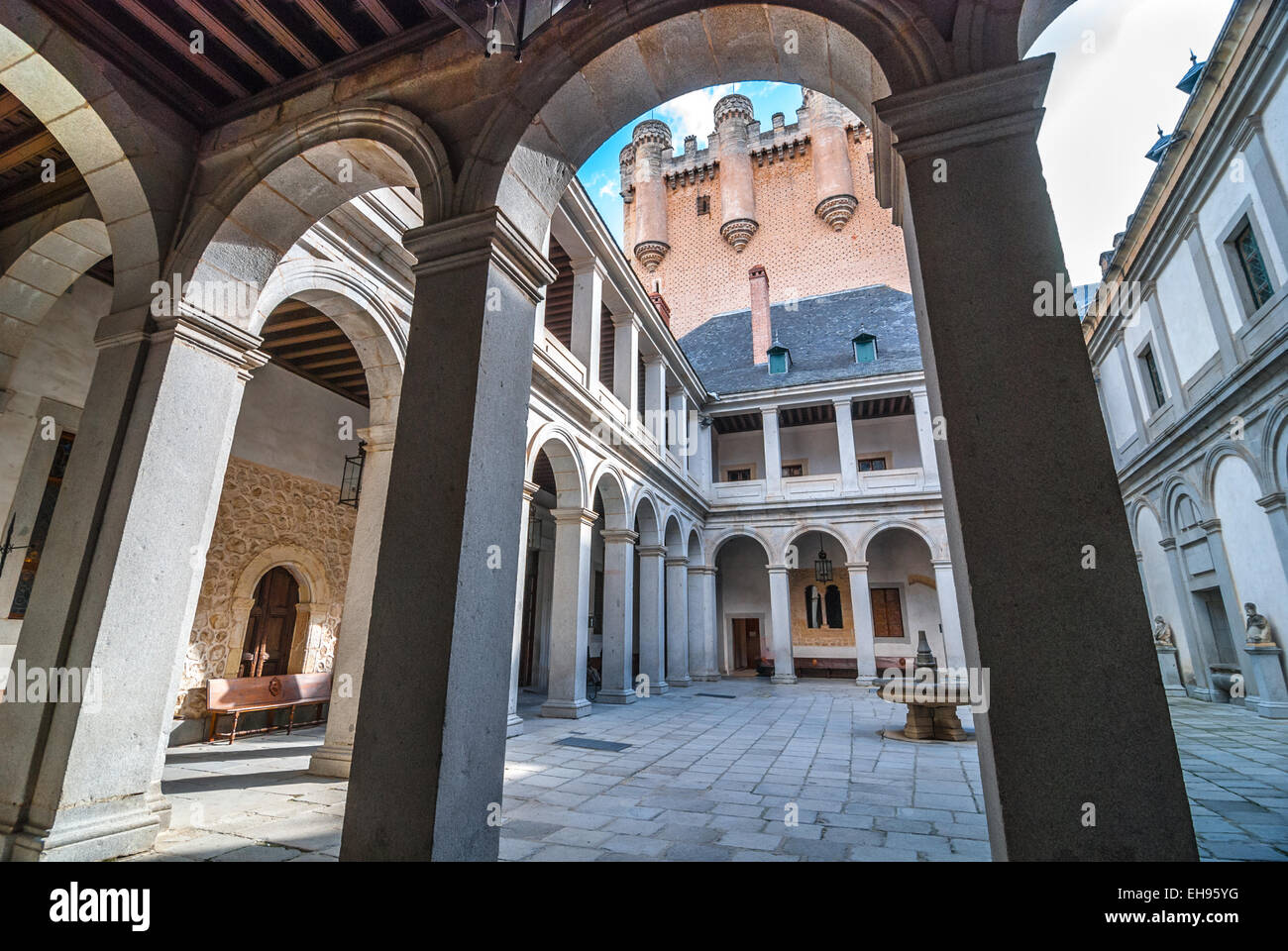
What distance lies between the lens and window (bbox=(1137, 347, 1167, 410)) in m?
13.8

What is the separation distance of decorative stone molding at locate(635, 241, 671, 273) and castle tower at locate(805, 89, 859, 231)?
7.21 meters

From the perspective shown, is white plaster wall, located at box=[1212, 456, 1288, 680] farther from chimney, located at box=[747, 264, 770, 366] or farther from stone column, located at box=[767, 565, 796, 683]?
chimney, located at box=[747, 264, 770, 366]

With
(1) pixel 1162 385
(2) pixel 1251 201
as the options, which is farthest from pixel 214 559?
(1) pixel 1162 385

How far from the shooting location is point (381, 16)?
11.5 feet

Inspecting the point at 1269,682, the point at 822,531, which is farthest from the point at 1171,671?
the point at 822,531

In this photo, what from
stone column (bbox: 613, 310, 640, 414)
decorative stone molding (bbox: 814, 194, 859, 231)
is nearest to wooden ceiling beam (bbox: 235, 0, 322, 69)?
stone column (bbox: 613, 310, 640, 414)

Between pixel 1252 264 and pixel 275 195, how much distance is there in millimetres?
13989

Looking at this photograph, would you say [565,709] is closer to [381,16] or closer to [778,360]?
[381,16]
